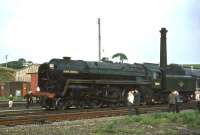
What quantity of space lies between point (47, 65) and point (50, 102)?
270 centimetres

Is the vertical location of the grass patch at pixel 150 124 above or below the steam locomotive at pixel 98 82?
below

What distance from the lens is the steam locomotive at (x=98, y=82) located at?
30027 millimetres

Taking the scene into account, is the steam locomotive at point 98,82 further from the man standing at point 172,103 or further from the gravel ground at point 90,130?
the gravel ground at point 90,130

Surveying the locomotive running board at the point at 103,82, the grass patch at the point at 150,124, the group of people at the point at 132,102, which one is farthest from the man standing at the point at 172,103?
the locomotive running board at the point at 103,82

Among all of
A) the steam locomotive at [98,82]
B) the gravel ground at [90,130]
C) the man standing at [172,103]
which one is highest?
the steam locomotive at [98,82]

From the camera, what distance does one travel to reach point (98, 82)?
1250 inches

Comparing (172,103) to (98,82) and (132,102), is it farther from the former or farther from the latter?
(98,82)

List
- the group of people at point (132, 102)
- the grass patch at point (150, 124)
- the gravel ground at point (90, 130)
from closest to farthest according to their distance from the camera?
the gravel ground at point (90, 130) < the grass patch at point (150, 124) < the group of people at point (132, 102)

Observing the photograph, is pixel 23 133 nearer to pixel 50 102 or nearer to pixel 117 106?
pixel 50 102

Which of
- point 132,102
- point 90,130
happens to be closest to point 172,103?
point 132,102

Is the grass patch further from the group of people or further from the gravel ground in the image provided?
the group of people

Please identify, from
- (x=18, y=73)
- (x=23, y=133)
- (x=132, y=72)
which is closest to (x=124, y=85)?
(x=132, y=72)

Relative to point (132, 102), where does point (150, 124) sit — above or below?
below

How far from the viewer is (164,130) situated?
1891cm
